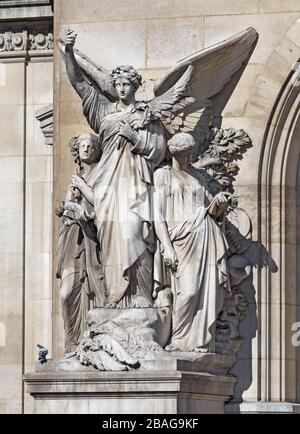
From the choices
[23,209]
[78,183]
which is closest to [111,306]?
[78,183]

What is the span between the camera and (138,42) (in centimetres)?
2227

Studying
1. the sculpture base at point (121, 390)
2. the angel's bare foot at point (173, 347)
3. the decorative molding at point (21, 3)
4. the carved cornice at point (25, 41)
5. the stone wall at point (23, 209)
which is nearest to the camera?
the sculpture base at point (121, 390)

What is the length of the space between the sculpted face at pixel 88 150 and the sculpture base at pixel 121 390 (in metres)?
1.97

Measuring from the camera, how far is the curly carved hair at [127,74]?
2156cm

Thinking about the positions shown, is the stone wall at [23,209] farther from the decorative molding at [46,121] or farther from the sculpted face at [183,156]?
the sculpted face at [183,156]

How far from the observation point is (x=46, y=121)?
24266 millimetres

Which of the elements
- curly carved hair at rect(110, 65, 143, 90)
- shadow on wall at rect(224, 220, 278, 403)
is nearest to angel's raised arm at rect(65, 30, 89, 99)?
curly carved hair at rect(110, 65, 143, 90)

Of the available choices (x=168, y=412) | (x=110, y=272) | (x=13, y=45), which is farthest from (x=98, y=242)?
(x=13, y=45)

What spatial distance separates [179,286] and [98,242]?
860mm

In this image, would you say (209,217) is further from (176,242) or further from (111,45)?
(111,45)

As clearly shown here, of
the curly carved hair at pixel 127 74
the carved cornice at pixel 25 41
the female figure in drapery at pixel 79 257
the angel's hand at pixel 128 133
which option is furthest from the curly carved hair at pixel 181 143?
the carved cornice at pixel 25 41

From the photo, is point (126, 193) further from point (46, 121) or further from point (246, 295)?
point (46, 121)

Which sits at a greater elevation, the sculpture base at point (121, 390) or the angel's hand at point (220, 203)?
the angel's hand at point (220, 203)

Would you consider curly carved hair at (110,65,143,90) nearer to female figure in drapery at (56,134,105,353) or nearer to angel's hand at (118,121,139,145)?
angel's hand at (118,121,139,145)
